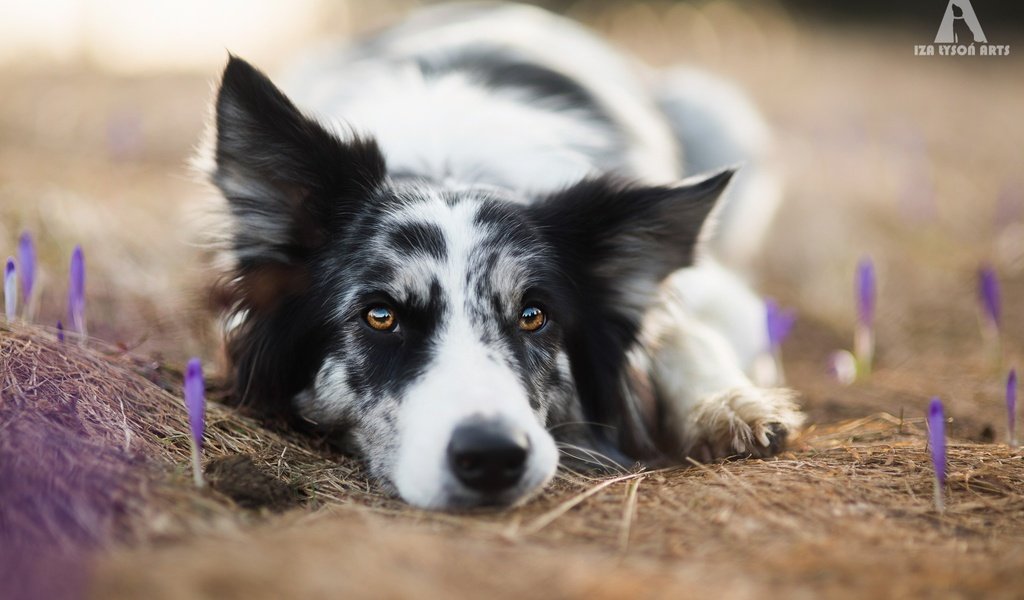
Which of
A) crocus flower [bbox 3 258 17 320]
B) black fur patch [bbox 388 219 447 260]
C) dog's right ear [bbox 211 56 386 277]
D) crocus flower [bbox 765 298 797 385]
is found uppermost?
dog's right ear [bbox 211 56 386 277]

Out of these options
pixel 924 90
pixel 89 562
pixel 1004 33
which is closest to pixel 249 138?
pixel 89 562

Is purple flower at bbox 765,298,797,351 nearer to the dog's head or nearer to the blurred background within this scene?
the blurred background

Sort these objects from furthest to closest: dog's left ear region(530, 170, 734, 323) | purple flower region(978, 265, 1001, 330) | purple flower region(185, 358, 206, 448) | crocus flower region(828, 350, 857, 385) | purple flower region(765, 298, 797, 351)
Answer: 1. crocus flower region(828, 350, 857, 385)
2. purple flower region(765, 298, 797, 351)
3. purple flower region(978, 265, 1001, 330)
4. dog's left ear region(530, 170, 734, 323)
5. purple flower region(185, 358, 206, 448)

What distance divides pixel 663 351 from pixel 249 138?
1.97 m

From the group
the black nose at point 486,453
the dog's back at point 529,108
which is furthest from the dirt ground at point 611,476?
the dog's back at point 529,108

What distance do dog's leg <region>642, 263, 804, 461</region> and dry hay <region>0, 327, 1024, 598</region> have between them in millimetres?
172

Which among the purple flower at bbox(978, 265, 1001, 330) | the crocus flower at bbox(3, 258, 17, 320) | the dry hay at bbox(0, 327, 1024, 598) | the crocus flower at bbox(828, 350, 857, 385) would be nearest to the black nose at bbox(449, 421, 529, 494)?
the dry hay at bbox(0, 327, 1024, 598)

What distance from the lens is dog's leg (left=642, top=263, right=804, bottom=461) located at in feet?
11.0

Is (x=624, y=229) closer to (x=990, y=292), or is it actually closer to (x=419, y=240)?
(x=419, y=240)

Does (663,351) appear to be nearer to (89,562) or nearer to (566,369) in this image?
(566,369)

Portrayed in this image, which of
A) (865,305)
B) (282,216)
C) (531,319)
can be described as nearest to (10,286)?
(282,216)

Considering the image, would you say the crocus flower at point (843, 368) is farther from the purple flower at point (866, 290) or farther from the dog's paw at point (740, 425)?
the dog's paw at point (740, 425)

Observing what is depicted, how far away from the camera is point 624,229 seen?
11.8 feet

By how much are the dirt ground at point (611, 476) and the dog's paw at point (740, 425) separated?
0.38ft
